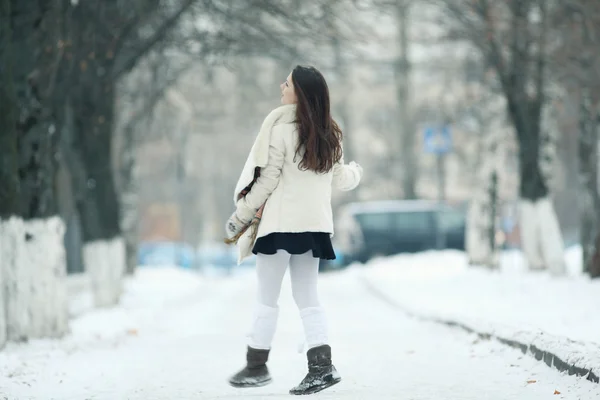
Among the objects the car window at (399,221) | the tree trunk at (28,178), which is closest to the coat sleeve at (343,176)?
the tree trunk at (28,178)

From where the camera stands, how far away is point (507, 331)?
29.4 ft

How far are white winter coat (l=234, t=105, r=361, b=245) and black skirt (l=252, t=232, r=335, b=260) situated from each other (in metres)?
0.05

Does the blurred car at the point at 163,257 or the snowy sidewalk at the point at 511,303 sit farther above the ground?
the snowy sidewalk at the point at 511,303

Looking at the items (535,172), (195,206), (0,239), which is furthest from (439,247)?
(195,206)

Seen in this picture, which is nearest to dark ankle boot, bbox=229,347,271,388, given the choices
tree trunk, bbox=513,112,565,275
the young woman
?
the young woman

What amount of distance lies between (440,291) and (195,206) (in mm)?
45992

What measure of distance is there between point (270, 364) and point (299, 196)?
7.86 ft

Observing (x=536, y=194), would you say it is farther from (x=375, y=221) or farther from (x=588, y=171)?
(x=375, y=221)

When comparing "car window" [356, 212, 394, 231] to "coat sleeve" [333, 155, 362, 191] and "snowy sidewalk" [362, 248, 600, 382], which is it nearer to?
"snowy sidewalk" [362, 248, 600, 382]

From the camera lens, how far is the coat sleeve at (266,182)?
6566 millimetres

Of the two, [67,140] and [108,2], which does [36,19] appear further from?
[67,140]

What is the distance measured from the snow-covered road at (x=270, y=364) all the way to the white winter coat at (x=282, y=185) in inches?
40.3

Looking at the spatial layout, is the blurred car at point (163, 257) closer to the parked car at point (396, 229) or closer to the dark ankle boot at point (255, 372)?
the parked car at point (396, 229)

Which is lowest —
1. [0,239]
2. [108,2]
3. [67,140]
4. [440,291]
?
[440,291]
